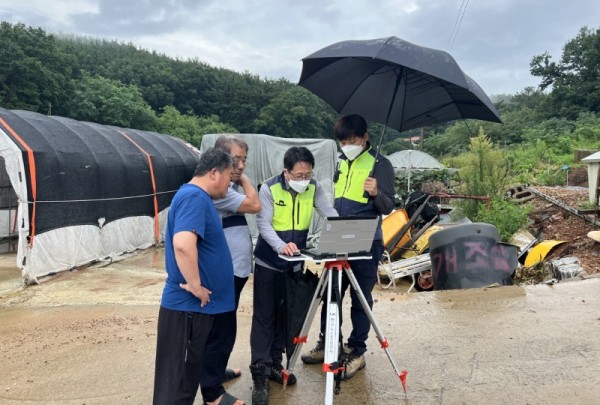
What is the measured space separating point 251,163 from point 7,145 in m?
5.16

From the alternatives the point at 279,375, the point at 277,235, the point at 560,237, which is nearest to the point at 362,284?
the point at 277,235

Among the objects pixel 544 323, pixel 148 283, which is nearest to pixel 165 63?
pixel 148 283

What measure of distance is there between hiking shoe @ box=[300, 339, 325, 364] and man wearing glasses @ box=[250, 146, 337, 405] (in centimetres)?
49

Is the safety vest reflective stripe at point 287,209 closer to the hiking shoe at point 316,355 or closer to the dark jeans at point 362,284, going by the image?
the dark jeans at point 362,284

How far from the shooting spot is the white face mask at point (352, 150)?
3203 mm

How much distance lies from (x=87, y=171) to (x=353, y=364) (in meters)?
7.42

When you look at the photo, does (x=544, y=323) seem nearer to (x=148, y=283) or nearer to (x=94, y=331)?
(x=94, y=331)

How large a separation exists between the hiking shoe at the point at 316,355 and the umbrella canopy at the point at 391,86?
188 centimetres

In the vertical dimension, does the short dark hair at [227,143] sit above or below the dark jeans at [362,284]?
above

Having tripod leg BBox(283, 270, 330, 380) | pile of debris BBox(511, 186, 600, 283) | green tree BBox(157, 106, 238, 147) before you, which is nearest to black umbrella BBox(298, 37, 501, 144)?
tripod leg BBox(283, 270, 330, 380)

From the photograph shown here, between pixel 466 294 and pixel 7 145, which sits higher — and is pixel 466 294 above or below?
below

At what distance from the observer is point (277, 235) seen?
9.86 feet

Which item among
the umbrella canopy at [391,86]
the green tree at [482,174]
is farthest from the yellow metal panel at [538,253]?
the umbrella canopy at [391,86]

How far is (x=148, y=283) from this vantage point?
761 cm
